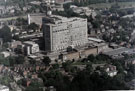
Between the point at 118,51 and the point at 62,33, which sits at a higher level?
the point at 62,33

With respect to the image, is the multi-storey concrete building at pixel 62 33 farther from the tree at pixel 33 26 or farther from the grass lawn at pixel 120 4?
the grass lawn at pixel 120 4

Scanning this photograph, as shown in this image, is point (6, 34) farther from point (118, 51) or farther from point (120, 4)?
point (120, 4)

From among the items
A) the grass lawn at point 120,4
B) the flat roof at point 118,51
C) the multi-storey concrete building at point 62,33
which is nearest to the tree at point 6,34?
the multi-storey concrete building at point 62,33

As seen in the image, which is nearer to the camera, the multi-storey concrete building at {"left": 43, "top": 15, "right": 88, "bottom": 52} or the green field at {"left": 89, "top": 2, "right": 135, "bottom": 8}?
the multi-storey concrete building at {"left": 43, "top": 15, "right": 88, "bottom": 52}

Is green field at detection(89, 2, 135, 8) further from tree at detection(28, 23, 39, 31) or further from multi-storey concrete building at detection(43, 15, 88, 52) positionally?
multi-storey concrete building at detection(43, 15, 88, 52)

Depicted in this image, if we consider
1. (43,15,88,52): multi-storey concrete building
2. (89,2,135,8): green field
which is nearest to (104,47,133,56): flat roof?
(43,15,88,52): multi-storey concrete building

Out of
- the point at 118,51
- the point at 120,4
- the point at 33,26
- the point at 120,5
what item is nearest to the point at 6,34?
the point at 33,26

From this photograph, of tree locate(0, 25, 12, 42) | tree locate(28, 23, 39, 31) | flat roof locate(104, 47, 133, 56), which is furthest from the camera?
tree locate(28, 23, 39, 31)

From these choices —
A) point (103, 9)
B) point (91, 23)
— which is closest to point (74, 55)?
point (91, 23)

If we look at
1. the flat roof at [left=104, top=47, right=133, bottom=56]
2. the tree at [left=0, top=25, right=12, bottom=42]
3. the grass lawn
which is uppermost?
the grass lawn
